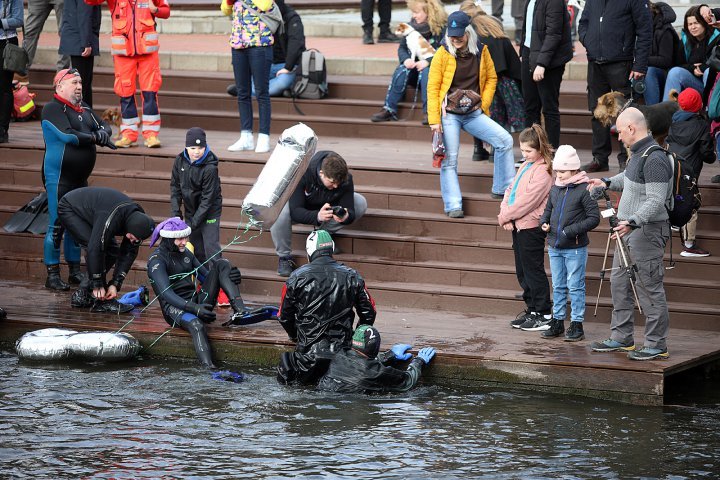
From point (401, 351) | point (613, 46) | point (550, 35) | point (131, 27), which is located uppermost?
point (131, 27)

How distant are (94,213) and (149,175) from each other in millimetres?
2247

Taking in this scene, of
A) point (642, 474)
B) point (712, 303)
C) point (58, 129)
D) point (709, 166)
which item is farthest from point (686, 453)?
point (58, 129)

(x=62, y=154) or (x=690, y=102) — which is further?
(x=62, y=154)

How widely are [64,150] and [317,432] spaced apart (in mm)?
4709

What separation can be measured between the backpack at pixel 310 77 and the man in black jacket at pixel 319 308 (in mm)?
5919

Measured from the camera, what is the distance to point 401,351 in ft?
32.1

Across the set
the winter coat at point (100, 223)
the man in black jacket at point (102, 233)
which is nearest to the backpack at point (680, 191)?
the man in black jacket at point (102, 233)

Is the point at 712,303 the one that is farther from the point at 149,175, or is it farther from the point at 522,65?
the point at 149,175

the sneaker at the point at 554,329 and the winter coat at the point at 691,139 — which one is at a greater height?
the winter coat at the point at 691,139

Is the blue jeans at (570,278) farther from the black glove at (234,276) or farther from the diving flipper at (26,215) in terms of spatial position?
the diving flipper at (26,215)

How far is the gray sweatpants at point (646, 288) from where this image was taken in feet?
30.7

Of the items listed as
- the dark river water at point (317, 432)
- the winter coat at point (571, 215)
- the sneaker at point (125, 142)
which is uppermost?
the sneaker at point (125, 142)

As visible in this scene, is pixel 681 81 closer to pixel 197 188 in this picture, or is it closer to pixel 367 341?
pixel 197 188

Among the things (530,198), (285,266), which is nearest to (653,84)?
(530,198)
